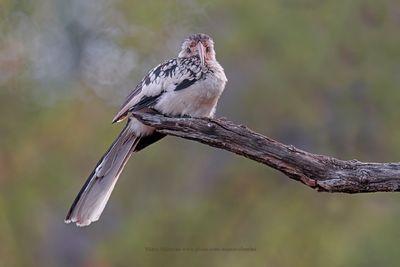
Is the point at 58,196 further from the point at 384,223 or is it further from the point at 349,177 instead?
the point at 349,177

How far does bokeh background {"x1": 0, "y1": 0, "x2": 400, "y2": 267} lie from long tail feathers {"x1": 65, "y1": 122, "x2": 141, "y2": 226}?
2108mm

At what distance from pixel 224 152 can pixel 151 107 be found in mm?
2812

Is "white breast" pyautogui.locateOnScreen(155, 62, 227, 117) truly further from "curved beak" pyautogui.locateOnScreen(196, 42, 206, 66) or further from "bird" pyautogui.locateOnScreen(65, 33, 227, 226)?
"curved beak" pyautogui.locateOnScreen(196, 42, 206, 66)

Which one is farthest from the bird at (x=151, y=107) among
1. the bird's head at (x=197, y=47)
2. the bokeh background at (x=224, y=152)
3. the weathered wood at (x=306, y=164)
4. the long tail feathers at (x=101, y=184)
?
the bokeh background at (x=224, y=152)

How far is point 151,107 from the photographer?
4.19 metres

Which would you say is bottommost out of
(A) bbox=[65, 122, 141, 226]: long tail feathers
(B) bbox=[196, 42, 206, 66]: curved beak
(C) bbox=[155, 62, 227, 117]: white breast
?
(A) bbox=[65, 122, 141, 226]: long tail feathers

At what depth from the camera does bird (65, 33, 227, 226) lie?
4.13 m

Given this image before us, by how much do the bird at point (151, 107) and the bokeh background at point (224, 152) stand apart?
2115mm

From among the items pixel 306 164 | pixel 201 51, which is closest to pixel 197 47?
pixel 201 51

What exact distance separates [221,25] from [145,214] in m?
1.71

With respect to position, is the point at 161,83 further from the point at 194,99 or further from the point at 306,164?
the point at 306,164

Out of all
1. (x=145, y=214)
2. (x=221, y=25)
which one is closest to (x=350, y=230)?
(x=145, y=214)

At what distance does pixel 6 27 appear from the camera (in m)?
7.76

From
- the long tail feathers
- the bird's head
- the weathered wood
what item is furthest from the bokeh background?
the weathered wood
